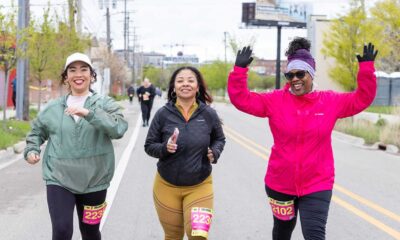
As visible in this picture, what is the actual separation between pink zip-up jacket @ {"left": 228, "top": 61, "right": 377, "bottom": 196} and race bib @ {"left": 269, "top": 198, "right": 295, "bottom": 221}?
0.33 feet

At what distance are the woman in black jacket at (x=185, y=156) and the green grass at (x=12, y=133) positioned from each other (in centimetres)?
1047

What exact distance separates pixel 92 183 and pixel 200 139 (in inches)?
33.3

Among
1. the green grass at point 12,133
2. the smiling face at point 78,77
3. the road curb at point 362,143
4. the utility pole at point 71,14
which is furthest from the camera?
the utility pole at point 71,14

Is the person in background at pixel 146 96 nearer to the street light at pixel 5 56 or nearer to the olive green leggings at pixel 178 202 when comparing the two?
the street light at pixel 5 56

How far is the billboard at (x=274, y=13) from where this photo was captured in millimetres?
80688

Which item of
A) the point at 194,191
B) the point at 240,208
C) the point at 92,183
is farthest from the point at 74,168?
the point at 240,208

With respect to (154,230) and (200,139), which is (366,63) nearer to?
(200,139)

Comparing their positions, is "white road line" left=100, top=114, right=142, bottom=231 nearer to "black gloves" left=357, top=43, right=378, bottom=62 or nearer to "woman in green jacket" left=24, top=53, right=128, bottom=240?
"woman in green jacket" left=24, top=53, right=128, bottom=240

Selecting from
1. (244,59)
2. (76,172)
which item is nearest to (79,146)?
(76,172)

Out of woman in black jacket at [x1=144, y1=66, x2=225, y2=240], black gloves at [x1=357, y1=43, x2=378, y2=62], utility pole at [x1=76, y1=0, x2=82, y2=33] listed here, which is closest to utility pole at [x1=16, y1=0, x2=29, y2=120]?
utility pole at [x1=76, y1=0, x2=82, y2=33]

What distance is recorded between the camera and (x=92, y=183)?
173 inches

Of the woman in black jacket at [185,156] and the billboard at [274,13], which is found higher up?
the billboard at [274,13]

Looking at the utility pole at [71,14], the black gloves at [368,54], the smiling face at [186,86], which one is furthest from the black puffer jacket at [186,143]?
the utility pole at [71,14]

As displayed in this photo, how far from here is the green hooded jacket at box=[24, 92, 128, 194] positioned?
4.34 meters
